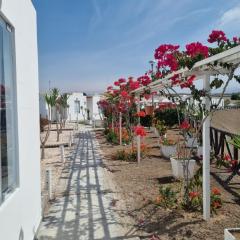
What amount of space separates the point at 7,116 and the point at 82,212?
9.30ft

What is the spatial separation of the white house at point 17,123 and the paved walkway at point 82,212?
1.41 feet

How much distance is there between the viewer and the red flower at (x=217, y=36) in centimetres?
476

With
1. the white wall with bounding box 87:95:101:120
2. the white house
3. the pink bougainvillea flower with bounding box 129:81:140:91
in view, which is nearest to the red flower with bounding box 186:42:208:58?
the white house

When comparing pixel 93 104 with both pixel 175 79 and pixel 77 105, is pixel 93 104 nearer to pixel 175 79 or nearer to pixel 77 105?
pixel 77 105

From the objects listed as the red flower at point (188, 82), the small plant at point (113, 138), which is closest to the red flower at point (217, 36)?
the red flower at point (188, 82)

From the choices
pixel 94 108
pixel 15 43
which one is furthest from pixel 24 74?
pixel 94 108

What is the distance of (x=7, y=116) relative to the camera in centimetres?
354

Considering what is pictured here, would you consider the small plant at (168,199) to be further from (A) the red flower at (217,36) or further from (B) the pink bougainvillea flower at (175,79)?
(A) the red flower at (217,36)

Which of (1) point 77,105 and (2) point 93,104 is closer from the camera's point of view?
(1) point 77,105

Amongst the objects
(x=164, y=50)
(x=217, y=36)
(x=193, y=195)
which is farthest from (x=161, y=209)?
(x=217, y=36)

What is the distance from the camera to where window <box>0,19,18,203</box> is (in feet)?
10.9

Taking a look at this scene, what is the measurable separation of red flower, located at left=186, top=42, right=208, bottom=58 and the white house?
2109 millimetres

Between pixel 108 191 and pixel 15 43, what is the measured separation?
4261 mm

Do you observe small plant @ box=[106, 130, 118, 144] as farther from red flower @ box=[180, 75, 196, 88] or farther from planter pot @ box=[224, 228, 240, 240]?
planter pot @ box=[224, 228, 240, 240]
